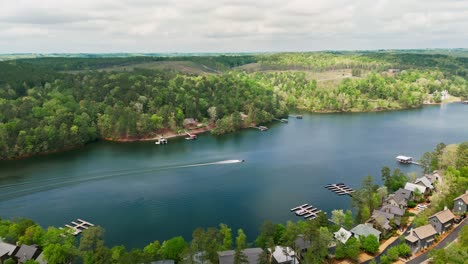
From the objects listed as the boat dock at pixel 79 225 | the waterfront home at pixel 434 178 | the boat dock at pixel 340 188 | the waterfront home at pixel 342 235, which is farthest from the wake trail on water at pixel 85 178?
the waterfront home at pixel 342 235

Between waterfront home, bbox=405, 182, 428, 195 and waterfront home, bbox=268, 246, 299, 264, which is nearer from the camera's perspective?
waterfront home, bbox=268, 246, 299, 264

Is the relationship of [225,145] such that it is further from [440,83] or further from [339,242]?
[440,83]

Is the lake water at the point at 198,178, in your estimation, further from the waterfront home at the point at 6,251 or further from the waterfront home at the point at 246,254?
the waterfront home at the point at 6,251

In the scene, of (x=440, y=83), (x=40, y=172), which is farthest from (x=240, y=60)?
(x=40, y=172)

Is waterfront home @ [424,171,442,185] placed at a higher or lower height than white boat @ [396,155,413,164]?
higher

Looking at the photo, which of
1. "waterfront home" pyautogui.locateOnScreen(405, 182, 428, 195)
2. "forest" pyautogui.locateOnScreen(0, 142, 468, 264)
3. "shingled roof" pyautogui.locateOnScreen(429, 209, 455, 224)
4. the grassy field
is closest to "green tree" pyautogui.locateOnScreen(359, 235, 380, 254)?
"forest" pyautogui.locateOnScreen(0, 142, 468, 264)

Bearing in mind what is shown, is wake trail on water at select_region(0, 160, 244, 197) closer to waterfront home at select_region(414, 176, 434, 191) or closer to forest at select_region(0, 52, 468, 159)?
forest at select_region(0, 52, 468, 159)

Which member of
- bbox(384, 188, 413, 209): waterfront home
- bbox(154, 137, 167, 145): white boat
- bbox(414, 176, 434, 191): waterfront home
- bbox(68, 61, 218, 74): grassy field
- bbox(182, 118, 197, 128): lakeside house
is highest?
bbox(68, 61, 218, 74): grassy field
